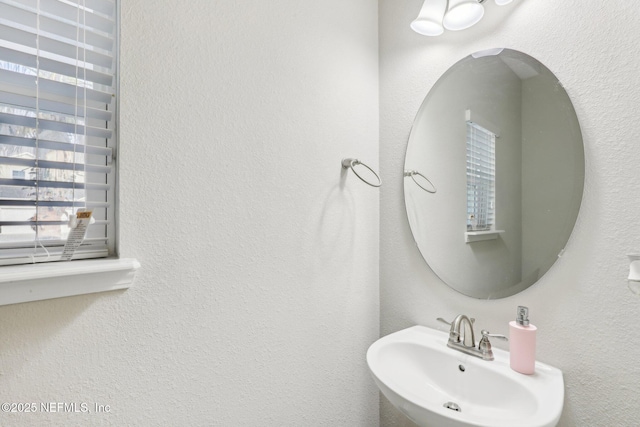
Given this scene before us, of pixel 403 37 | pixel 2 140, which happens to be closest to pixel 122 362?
pixel 2 140

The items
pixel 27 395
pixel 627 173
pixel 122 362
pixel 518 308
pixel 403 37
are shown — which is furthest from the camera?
pixel 403 37

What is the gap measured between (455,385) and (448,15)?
127 cm

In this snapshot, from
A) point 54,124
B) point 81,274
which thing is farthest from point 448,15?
point 81,274

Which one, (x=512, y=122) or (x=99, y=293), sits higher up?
(x=512, y=122)

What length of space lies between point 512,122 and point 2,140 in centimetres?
138

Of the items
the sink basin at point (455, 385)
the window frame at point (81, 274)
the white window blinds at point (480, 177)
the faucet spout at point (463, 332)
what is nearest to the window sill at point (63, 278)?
the window frame at point (81, 274)

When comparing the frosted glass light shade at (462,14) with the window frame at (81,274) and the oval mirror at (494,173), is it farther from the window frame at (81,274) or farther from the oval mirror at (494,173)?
the window frame at (81,274)

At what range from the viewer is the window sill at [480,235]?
1107 mm

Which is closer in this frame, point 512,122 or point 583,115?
point 583,115

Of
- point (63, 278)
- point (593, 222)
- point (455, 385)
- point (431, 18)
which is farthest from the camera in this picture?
point (431, 18)

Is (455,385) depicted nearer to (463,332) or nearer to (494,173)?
(463,332)

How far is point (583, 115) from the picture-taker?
91 cm

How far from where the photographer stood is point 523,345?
91 centimetres

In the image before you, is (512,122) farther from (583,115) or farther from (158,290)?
(158,290)
